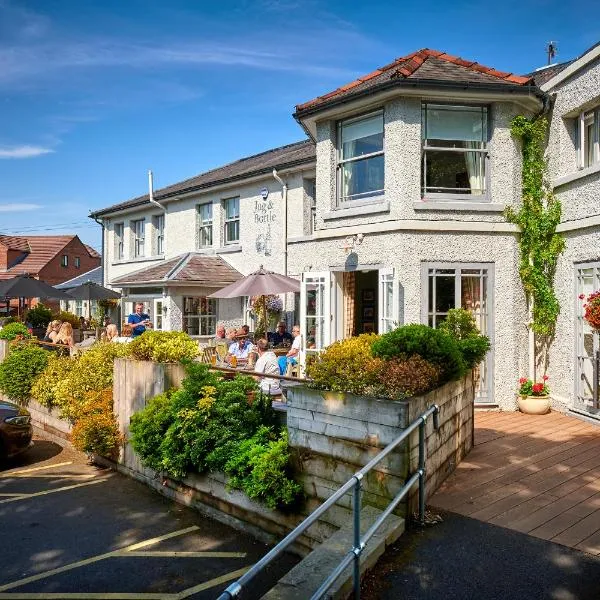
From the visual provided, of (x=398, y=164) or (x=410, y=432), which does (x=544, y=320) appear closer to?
(x=398, y=164)

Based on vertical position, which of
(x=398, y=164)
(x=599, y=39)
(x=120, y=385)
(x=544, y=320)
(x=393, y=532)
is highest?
(x=599, y=39)

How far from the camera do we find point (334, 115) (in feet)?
36.2

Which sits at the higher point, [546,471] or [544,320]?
[544,320]

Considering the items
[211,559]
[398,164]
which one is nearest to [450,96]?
[398,164]

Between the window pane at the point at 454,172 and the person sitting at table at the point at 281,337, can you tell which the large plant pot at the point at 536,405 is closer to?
the window pane at the point at 454,172

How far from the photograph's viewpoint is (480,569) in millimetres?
4152

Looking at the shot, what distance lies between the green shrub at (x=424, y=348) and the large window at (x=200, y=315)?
492 inches

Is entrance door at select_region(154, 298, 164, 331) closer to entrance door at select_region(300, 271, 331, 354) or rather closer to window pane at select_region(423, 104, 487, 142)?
entrance door at select_region(300, 271, 331, 354)

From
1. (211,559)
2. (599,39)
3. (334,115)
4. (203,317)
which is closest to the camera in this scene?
(211,559)

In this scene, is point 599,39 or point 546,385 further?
point 546,385

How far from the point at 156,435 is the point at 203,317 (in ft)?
34.3

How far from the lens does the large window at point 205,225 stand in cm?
1906

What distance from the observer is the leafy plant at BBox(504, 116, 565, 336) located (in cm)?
997

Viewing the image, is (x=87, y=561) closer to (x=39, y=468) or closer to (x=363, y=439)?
(x=363, y=439)
